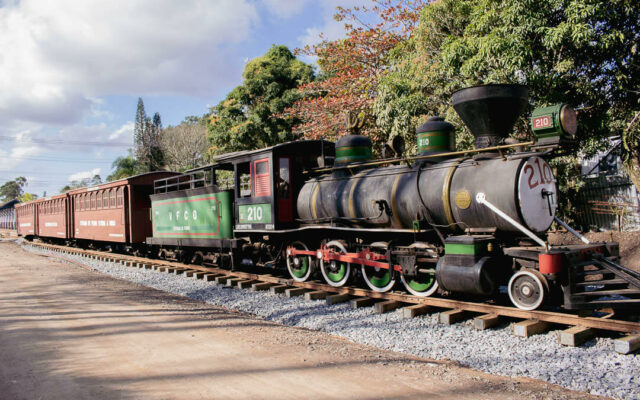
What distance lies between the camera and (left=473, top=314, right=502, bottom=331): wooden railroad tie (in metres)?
5.71

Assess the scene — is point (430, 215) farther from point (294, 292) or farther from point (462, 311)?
point (294, 292)

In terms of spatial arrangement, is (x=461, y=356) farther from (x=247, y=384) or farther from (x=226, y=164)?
(x=226, y=164)

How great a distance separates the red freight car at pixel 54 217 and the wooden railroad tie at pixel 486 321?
68.1ft

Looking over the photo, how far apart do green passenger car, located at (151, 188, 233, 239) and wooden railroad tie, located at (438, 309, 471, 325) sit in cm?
597

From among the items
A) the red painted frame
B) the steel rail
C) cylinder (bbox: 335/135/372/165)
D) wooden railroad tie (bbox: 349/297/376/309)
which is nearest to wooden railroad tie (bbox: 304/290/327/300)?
the steel rail

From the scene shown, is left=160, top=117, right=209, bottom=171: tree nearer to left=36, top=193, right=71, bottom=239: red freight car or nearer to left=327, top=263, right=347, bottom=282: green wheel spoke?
left=36, top=193, right=71, bottom=239: red freight car

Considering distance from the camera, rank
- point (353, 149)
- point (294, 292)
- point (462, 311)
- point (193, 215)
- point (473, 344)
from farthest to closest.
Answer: point (193, 215), point (353, 149), point (294, 292), point (462, 311), point (473, 344)

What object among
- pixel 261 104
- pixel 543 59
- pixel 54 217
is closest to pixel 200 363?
pixel 543 59

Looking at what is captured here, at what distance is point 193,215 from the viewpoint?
1216cm

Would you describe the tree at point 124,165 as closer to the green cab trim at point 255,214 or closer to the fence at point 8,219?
the fence at point 8,219

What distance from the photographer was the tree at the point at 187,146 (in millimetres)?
43281

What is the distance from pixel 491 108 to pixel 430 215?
69.8 inches

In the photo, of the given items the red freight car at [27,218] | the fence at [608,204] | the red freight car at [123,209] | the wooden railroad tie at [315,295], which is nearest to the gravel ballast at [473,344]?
the wooden railroad tie at [315,295]

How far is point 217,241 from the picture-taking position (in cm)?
1112
